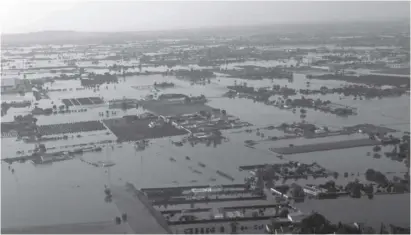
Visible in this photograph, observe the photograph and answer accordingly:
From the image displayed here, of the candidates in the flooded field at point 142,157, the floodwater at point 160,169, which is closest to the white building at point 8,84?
the flooded field at point 142,157

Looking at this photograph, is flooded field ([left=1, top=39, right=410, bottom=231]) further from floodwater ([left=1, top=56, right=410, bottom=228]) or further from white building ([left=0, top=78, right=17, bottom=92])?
white building ([left=0, top=78, right=17, bottom=92])

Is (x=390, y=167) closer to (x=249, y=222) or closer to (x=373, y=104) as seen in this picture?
(x=249, y=222)

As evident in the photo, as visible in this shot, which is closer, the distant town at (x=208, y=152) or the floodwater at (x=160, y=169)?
the distant town at (x=208, y=152)

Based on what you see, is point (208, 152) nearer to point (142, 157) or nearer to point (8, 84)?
point (142, 157)

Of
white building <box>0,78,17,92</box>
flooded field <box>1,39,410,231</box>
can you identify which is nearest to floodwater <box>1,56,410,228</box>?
flooded field <box>1,39,410,231</box>

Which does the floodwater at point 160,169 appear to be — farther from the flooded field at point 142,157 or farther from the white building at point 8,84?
the white building at point 8,84

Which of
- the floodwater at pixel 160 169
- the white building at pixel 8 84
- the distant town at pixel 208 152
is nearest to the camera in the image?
the distant town at pixel 208 152

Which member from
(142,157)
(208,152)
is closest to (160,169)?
(142,157)
